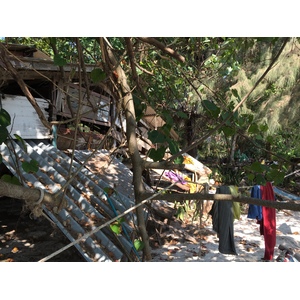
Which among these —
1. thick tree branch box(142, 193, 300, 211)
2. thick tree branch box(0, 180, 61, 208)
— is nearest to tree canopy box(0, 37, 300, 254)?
thick tree branch box(142, 193, 300, 211)

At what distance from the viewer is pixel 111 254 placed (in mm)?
3467

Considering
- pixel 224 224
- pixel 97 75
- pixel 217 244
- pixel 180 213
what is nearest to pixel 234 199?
pixel 97 75

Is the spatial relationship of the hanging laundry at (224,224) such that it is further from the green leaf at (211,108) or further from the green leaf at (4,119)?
the green leaf at (4,119)

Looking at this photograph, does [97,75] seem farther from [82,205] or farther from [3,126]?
[82,205]

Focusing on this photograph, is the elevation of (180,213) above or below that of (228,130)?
below

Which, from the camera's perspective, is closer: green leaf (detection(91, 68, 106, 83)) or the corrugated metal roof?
green leaf (detection(91, 68, 106, 83))

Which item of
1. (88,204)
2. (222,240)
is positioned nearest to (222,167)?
(222,240)

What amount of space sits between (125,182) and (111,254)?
8.04ft

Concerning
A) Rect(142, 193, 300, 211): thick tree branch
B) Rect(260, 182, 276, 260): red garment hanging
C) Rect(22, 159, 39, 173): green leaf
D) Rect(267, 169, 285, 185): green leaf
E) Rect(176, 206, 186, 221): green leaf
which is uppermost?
Rect(22, 159, 39, 173): green leaf

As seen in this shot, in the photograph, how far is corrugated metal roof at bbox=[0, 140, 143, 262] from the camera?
3.47m

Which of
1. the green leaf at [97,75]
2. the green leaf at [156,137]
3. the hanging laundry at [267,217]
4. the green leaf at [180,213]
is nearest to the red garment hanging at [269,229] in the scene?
the hanging laundry at [267,217]

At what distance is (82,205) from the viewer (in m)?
4.22

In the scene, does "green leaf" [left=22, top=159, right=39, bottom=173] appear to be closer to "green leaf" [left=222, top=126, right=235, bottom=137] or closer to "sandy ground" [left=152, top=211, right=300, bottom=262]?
"green leaf" [left=222, top=126, right=235, bottom=137]
